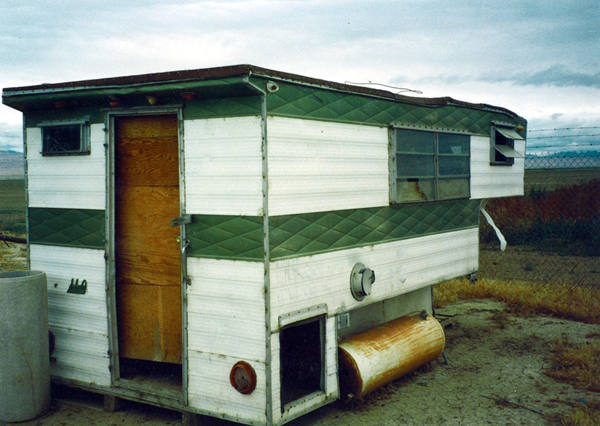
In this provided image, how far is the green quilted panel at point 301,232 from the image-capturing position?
4.33 metres

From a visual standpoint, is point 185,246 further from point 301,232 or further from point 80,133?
point 80,133

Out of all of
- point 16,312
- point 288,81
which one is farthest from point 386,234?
point 16,312

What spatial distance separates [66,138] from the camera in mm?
5297

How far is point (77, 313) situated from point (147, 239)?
104cm

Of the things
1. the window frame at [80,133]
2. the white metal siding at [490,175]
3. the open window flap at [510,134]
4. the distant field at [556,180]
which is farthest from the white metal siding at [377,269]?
the distant field at [556,180]

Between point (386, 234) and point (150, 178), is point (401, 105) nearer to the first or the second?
point (386, 234)

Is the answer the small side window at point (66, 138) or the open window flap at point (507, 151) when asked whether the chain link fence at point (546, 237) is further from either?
the small side window at point (66, 138)

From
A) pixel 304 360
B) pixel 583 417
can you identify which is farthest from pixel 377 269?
pixel 583 417

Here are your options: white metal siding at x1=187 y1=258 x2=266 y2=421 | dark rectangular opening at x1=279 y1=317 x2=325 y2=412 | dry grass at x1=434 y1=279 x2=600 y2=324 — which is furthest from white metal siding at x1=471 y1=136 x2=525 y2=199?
white metal siding at x1=187 y1=258 x2=266 y2=421

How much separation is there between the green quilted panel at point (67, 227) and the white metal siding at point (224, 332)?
3.89 feet

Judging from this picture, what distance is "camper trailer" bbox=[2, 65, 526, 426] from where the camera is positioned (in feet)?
14.2

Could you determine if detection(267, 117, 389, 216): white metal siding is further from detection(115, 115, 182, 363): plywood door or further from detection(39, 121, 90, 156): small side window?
detection(39, 121, 90, 156): small side window

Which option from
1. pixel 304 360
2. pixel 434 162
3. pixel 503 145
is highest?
pixel 503 145

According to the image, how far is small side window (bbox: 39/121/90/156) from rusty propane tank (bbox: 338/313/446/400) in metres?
3.20
